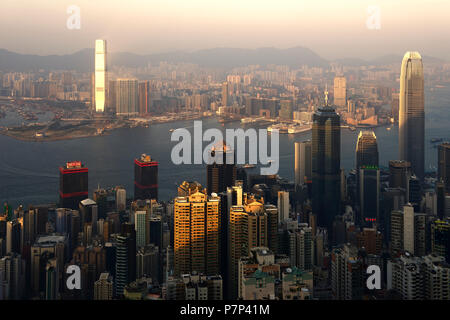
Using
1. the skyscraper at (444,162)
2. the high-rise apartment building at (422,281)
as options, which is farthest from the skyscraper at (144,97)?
the high-rise apartment building at (422,281)

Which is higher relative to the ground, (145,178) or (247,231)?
(145,178)

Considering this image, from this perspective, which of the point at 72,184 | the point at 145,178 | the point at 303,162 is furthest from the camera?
the point at 303,162

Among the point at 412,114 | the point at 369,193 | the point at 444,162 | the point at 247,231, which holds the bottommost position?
the point at 247,231

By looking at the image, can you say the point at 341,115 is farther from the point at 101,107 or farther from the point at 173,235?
the point at 173,235

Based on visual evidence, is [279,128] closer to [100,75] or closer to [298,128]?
[298,128]

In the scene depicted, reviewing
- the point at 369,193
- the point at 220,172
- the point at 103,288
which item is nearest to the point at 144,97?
the point at 220,172
